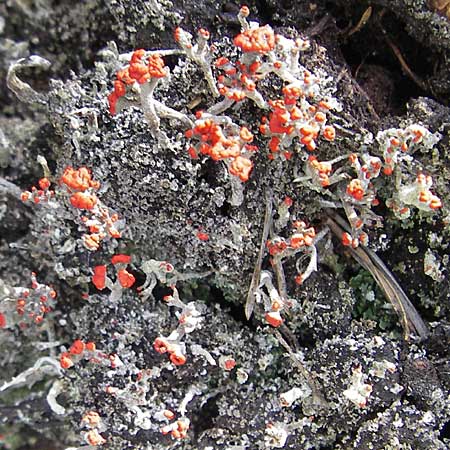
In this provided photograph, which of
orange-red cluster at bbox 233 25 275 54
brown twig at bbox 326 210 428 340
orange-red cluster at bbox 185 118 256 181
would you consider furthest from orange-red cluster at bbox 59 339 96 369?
orange-red cluster at bbox 233 25 275 54

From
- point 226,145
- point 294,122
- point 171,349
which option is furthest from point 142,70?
point 171,349

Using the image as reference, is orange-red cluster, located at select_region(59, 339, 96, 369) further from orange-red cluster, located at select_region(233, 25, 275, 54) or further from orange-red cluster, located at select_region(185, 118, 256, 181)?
orange-red cluster, located at select_region(233, 25, 275, 54)

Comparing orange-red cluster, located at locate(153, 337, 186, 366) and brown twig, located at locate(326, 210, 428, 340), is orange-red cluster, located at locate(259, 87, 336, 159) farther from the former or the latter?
orange-red cluster, located at locate(153, 337, 186, 366)

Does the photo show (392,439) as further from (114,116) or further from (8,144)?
(8,144)

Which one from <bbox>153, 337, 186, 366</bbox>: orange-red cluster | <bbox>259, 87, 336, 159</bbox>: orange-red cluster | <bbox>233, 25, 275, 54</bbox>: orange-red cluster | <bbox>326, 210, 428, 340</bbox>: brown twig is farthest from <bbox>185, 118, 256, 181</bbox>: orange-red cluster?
<bbox>153, 337, 186, 366</bbox>: orange-red cluster

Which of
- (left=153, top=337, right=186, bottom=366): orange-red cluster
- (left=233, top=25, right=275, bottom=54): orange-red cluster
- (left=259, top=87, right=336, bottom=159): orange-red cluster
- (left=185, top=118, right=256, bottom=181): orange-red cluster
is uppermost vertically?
(left=233, top=25, right=275, bottom=54): orange-red cluster

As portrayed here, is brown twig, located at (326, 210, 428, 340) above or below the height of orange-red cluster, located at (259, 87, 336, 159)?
below

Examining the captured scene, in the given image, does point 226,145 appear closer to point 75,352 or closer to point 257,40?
point 257,40

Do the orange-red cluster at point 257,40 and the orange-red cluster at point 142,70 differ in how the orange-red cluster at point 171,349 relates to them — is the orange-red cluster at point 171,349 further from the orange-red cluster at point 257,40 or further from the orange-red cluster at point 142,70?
the orange-red cluster at point 257,40

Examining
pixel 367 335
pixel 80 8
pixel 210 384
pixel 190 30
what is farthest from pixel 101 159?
pixel 367 335

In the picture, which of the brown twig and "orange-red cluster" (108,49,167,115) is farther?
the brown twig

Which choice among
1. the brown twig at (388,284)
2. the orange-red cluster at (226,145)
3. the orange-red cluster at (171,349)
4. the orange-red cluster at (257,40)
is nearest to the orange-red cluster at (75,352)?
the orange-red cluster at (171,349)

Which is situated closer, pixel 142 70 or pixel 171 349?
pixel 142 70
